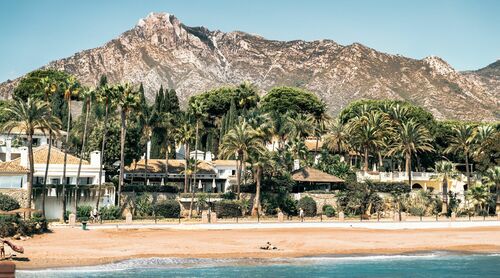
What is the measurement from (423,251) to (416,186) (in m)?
44.0

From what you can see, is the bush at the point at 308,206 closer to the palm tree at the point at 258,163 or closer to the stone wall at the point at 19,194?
the palm tree at the point at 258,163

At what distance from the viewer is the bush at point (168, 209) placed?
79.1 m

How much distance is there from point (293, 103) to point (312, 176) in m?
43.2

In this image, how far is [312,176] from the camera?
293 feet

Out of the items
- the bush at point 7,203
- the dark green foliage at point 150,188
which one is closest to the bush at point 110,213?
the dark green foliage at point 150,188

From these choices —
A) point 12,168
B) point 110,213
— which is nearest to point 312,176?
point 110,213

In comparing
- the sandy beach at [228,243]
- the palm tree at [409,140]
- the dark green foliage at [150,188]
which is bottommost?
the sandy beach at [228,243]

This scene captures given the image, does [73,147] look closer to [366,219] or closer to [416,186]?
[366,219]

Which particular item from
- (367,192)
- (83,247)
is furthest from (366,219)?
(83,247)

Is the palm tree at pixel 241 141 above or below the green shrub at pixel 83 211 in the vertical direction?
above

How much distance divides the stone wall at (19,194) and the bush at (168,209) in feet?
49.3

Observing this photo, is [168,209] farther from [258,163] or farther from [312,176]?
[312,176]

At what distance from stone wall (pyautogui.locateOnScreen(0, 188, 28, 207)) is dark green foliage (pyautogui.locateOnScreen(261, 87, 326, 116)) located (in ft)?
211

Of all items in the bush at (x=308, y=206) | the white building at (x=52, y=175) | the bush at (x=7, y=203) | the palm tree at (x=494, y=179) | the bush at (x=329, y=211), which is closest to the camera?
the bush at (x=7, y=203)
